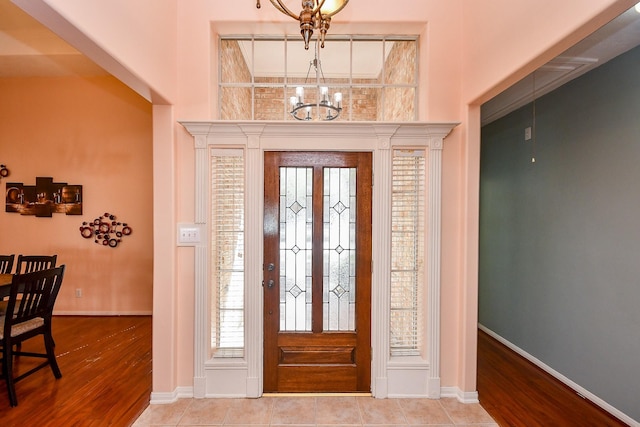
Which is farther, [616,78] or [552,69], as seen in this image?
[552,69]

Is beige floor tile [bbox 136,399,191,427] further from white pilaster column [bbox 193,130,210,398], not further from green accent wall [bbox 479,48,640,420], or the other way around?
green accent wall [bbox 479,48,640,420]

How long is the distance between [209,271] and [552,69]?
3438 mm

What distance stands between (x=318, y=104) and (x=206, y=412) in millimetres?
2679

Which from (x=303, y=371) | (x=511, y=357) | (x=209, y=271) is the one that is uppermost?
(x=209, y=271)

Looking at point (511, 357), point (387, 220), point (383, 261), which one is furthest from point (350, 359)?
point (511, 357)

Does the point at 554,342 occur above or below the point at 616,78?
below

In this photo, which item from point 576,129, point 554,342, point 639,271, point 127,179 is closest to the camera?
point 639,271

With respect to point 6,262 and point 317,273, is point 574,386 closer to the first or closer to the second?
point 317,273

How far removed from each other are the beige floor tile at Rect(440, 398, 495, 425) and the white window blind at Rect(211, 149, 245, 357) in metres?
1.76

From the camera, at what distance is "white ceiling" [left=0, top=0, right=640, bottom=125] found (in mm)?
2211

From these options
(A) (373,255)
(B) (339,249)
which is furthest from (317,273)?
(A) (373,255)

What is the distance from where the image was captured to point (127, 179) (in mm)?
4445

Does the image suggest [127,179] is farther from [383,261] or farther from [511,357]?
[511,357]

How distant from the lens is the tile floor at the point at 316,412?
90.0 inches
